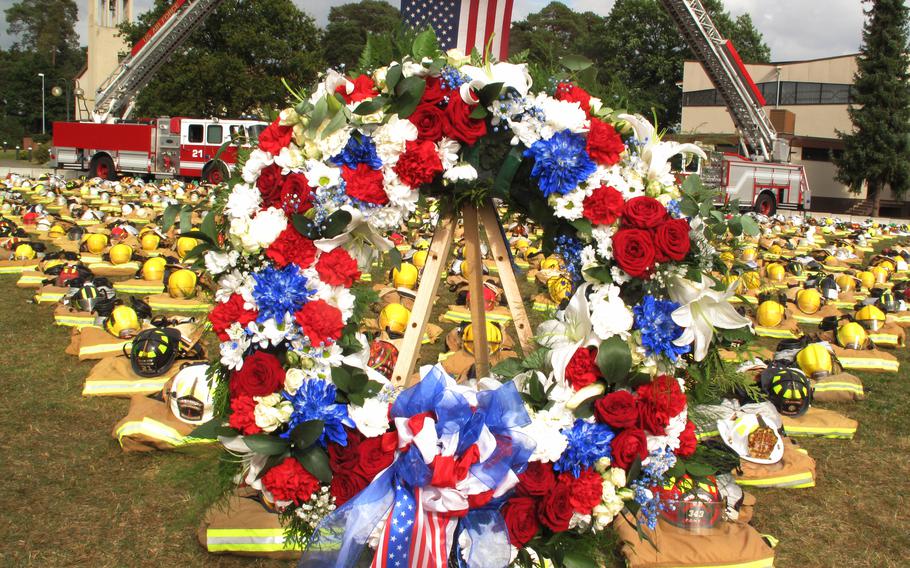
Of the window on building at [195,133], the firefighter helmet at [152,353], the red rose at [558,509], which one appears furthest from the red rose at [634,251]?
the window on building at [195,133]

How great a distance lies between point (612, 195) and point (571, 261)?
16.0 inches

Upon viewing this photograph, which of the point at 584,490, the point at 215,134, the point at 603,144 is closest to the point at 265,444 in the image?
the point at 584,490

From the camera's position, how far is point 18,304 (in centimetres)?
1135

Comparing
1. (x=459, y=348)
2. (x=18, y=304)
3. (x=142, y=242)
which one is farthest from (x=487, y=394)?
(x=142, y=242)

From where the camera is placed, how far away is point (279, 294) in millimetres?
3697

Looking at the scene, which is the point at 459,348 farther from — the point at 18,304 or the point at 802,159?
the point at 802,159

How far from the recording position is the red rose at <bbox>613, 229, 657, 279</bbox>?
3695mm

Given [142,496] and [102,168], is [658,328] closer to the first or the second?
[142,496]

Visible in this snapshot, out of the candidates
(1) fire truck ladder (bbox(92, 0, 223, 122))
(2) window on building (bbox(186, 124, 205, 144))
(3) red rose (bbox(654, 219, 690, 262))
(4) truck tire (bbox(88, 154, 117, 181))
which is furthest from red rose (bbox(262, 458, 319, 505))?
(1) fire truck ladder (bbox(92, 0, 223, 122))

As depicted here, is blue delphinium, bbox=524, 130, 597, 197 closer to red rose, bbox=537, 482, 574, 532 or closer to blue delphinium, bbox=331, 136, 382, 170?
blue delphinium, bbox=331, 136, 382, 170

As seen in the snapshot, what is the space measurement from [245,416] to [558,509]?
1530 millimetres

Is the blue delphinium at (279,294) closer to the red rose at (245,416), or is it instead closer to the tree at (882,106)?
the red rose at (245,416)

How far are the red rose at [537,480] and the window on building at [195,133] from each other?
30.3 metres

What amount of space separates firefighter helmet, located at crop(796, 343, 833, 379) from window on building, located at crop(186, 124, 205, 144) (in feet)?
90.4
